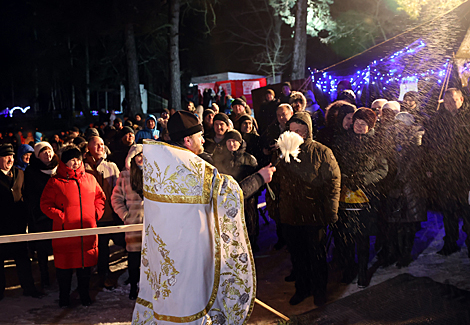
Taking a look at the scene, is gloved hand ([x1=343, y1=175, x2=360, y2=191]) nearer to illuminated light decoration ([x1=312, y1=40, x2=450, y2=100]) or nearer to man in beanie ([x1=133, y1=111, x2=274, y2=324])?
man in beanie ([x1=133, y1=111, x2=274, y2=324])

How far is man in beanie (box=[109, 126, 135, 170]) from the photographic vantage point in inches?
269

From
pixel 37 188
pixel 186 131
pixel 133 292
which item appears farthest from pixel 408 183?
pixel 37 188

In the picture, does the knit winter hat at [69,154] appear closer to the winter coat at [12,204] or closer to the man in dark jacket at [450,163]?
the winter coat at [12,204]

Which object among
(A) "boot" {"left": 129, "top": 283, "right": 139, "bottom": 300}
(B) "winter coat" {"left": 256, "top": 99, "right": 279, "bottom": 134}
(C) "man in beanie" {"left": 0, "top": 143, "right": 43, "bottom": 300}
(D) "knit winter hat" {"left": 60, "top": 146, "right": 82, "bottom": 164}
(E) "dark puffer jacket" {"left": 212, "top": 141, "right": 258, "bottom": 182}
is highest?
(B) "winter coat" {"left": 256, "top": 99, "right": 279, "bottom": 134}

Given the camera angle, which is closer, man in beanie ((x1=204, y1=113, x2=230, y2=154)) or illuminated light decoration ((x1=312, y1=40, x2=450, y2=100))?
man in beanie ((x1=204, y1=113, x2=230, y2=154))

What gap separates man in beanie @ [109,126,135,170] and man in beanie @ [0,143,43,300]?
1.61 m

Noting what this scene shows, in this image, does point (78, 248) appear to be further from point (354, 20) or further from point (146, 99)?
point (146, 99)

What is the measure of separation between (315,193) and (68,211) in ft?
8.95

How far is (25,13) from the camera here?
37.8 metres

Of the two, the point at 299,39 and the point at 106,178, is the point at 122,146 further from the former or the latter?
the point at 299,39

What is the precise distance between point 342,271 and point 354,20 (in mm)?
22624

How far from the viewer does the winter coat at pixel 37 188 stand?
5398mm

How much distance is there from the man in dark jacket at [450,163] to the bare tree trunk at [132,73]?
57.1ft

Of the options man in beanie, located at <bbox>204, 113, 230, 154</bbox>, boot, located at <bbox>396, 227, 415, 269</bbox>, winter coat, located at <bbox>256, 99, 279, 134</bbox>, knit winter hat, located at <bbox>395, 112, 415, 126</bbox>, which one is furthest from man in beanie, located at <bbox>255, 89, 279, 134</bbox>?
boot, located at <bbox>396, 227, 415, 269</bbox>
